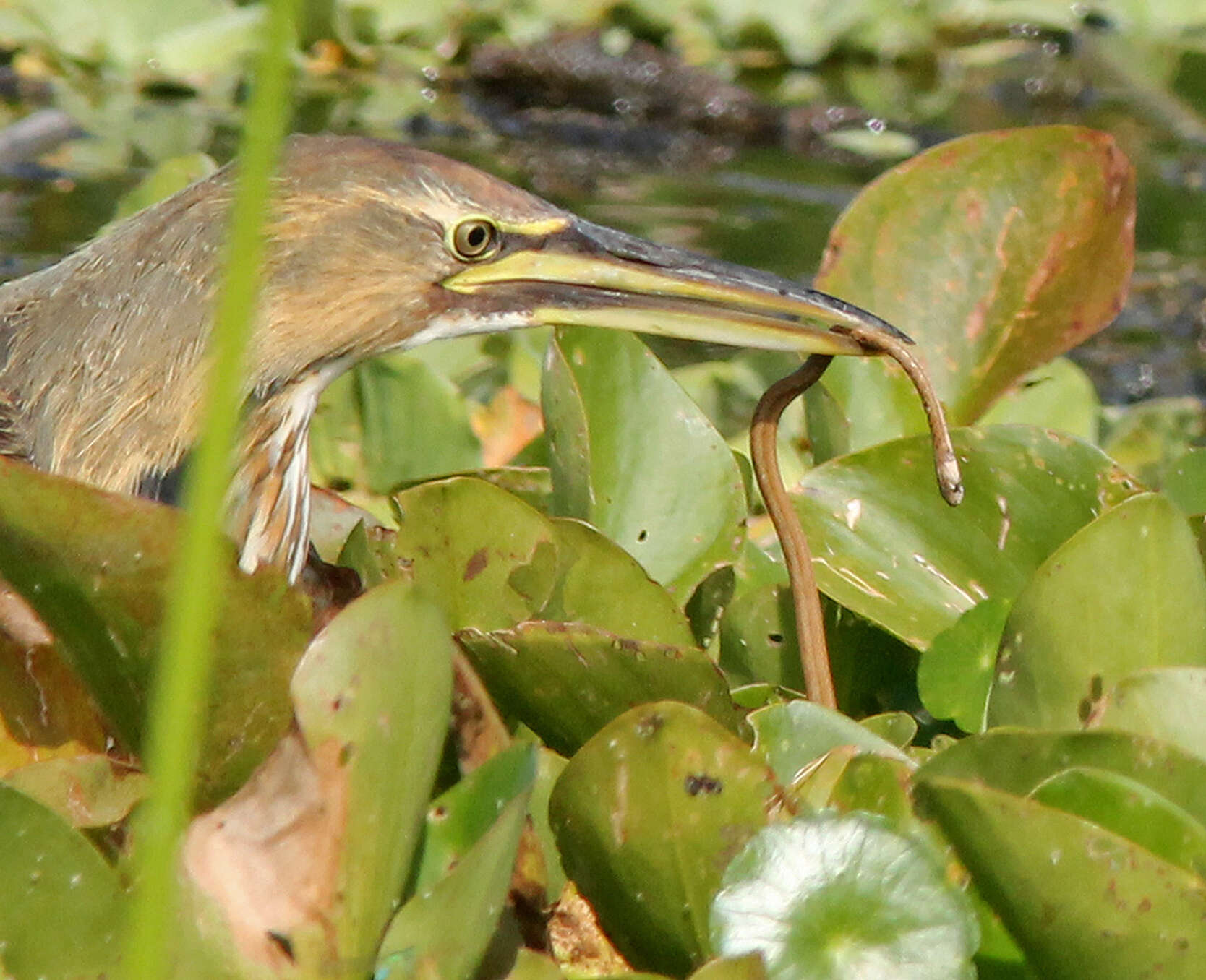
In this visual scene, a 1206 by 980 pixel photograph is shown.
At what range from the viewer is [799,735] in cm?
175

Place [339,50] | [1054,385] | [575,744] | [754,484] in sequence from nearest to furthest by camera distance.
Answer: [575,744] < [754,484] < [1054,385] < [339,50]

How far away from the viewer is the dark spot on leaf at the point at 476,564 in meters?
1.99

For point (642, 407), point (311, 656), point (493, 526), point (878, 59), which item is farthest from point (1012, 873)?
point (878, 59)

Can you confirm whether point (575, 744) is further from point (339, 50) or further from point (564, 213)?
point (339, 50)

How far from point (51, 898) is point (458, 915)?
0.97 feet

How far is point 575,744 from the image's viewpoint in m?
1.87

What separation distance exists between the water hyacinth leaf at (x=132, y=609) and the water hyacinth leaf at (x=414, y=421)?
1.04 m

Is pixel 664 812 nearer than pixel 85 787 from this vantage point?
Yes

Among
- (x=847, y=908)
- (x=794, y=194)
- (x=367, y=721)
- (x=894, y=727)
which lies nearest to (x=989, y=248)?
(x=894, y=727)

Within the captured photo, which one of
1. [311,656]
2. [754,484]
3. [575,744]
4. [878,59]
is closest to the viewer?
[311,656]

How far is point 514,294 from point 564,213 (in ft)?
0.38

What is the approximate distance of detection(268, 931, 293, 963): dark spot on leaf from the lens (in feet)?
4.58

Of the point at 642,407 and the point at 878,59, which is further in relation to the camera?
the point at 878,59

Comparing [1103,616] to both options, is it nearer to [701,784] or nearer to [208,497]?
[701,784]
